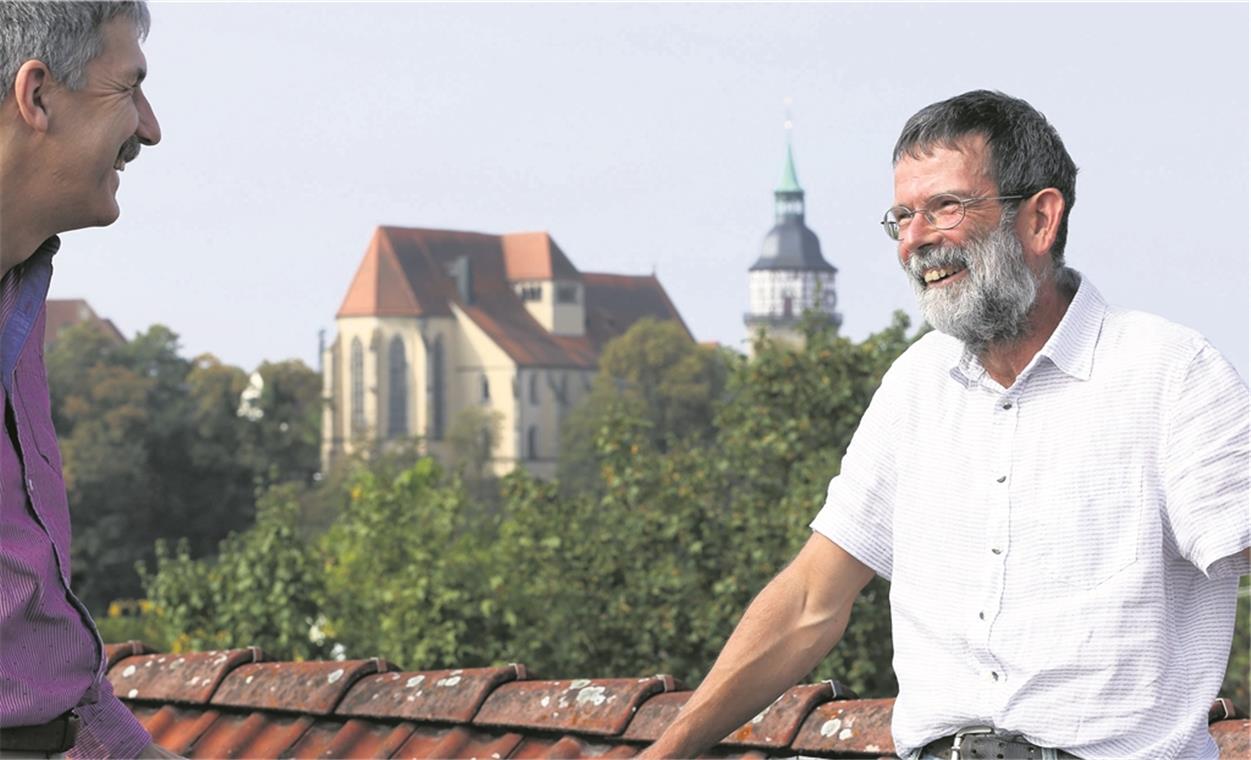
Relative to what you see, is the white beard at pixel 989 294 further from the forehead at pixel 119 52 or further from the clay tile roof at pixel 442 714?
the forehead at pixel 119 52

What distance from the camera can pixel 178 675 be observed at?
4.16 metres

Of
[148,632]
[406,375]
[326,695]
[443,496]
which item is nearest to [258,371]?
[406,375]

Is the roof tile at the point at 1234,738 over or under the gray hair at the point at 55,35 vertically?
under

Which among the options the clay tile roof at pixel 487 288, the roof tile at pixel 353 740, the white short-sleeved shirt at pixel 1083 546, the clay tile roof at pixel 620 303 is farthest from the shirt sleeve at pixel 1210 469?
the clay tile roof at pixel 620 303

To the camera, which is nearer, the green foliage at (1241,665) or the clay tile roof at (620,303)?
the green foliage at (1241,665)

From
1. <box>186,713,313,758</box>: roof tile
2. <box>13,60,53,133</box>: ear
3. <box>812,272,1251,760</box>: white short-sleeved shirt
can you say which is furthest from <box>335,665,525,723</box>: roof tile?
<box>13,60,53,133</box>: ear

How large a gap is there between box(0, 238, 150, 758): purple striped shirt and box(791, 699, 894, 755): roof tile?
150 cm

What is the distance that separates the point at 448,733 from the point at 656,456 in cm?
1767

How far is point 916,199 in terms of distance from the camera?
2.58m

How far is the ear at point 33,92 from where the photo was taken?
5.97 ft

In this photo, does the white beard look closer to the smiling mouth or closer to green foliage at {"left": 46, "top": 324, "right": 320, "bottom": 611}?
the smiling mouth

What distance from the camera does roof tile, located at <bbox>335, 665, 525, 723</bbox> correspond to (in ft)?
12.1

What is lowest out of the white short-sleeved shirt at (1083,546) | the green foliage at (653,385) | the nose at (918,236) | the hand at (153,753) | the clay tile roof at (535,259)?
the hand at (153,753)

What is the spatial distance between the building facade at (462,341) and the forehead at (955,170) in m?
97.5
